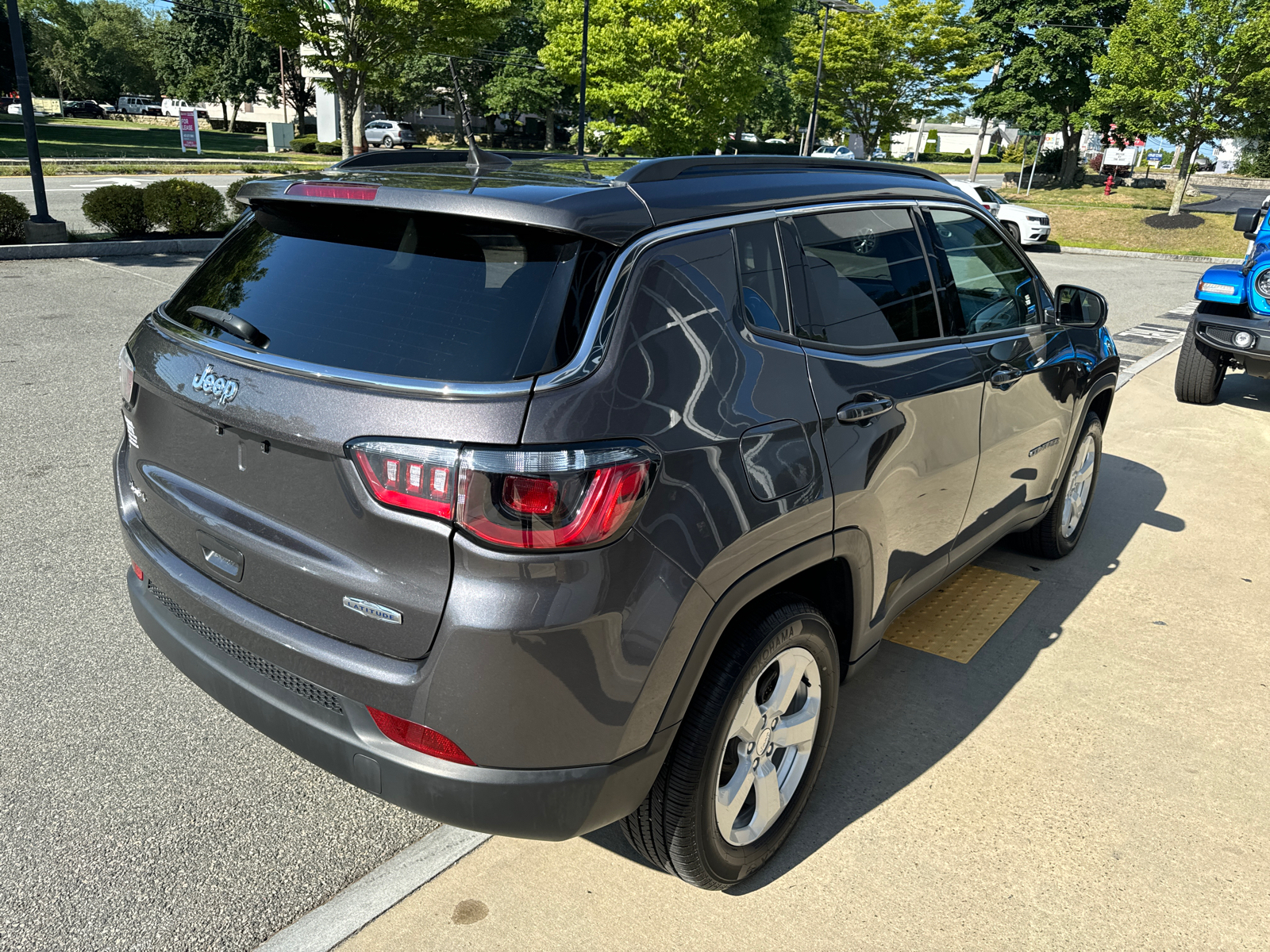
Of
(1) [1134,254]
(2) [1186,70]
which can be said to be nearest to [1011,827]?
(1) [1134,254]

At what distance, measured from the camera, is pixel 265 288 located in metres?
2.43

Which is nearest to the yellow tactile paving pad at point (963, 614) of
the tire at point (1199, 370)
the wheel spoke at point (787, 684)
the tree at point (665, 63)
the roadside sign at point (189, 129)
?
the wheel spoke at point (787, 684)

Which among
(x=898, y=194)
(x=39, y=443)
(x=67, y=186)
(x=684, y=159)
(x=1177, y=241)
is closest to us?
(x=684, y=159)

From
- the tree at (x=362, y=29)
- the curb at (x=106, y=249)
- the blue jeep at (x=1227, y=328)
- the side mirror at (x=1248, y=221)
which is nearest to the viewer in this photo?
the blue jeep at (x=1227, y=328)

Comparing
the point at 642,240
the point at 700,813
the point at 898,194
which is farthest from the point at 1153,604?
the point at 642,240

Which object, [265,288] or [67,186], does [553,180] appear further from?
[67,186]

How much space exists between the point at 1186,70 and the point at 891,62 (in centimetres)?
2011

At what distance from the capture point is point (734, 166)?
2727 mm

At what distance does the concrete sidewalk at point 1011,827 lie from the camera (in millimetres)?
2518

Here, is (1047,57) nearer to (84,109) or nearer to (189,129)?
(189,129)

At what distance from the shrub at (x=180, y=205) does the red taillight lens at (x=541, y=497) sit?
45.3 feet

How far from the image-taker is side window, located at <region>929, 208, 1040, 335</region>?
341cm

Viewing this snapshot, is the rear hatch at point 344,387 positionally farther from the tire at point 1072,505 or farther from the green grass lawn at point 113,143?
the green grass lawn at point 113,143

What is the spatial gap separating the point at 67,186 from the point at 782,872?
24.4m
